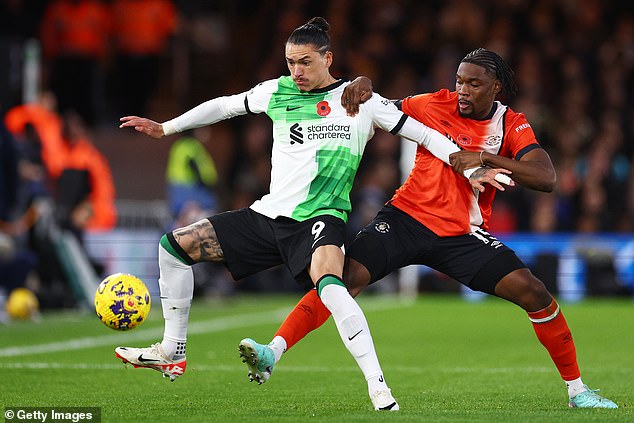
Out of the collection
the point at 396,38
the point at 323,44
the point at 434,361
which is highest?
the point at 323,44

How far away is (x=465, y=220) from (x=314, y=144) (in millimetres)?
1054

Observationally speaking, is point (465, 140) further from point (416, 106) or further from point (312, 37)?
point (312, 37)

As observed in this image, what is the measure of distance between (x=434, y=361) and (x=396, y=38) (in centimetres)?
1222

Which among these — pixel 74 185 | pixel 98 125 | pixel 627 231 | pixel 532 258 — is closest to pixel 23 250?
pixel 74 185

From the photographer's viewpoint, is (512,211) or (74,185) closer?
(74,185)

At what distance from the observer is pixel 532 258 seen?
1878 cm

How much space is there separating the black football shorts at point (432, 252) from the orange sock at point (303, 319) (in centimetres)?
35

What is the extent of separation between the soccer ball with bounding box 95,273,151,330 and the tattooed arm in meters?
0.49

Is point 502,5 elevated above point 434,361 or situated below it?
above

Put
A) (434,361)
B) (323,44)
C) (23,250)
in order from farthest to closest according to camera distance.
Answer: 1. (23,250)
2. (434,361)
3. (323,44)

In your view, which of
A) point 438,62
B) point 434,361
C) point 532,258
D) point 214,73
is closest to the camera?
point 434,361

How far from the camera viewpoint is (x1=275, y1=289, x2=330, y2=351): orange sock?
7.30 m

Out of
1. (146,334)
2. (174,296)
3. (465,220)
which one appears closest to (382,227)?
(465,220)

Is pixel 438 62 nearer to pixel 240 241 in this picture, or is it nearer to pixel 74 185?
pixel 74 185
